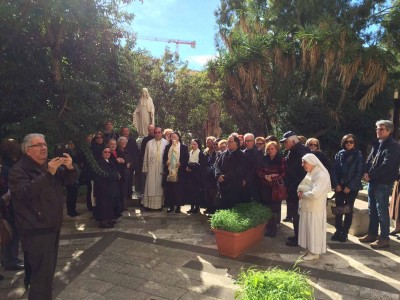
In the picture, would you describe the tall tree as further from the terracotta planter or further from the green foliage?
the terracotta planter

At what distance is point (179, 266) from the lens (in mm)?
4652

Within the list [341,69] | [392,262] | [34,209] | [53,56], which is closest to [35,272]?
[34,209]

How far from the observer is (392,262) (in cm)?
487

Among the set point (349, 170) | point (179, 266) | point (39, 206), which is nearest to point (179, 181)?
point (179, 266)

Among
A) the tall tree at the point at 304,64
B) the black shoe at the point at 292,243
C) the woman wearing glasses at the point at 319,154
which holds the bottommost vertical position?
the black shoe at the point at 292,243

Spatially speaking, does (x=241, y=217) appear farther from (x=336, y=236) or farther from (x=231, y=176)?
(x=336, y=236)

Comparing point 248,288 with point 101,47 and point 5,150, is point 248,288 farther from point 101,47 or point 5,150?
point 101,47

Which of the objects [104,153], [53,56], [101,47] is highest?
[101,47]

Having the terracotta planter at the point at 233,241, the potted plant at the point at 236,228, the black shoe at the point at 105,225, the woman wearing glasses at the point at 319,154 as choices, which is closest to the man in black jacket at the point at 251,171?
the potted plant at the point at 236,228

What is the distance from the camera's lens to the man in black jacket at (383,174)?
5223 mm

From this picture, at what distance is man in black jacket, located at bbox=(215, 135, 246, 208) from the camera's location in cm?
600

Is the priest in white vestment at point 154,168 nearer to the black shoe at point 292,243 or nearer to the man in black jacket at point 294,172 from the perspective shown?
the man in black jacket at point 294,172

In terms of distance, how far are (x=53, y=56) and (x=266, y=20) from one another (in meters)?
12.8

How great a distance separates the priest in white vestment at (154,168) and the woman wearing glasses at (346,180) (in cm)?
361
